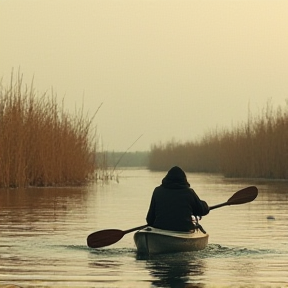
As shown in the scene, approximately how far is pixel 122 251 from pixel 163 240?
108 cm

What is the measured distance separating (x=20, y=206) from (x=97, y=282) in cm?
1054

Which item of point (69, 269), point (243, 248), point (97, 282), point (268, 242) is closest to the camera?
point (97, 282)

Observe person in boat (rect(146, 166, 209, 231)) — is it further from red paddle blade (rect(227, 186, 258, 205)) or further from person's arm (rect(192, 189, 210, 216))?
red paddle blade (rect(227, 186, 258, 205))

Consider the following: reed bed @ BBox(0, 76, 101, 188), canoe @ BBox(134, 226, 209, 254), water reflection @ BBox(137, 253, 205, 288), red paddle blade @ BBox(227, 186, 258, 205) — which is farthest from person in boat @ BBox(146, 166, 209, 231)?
reed bed @ BBox(0, 76, 101, 188)

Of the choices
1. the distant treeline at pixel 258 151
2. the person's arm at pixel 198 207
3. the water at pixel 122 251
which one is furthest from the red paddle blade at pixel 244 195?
the distant treeline at pixel 258 151

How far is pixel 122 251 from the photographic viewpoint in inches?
423

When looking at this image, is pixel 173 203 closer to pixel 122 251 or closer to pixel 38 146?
pixel 122 251

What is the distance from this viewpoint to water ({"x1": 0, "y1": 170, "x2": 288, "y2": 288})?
795cm

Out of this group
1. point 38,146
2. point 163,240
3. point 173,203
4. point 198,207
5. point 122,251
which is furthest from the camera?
point 38,146

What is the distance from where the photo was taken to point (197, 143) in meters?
50.1

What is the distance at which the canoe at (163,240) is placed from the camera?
384 inches

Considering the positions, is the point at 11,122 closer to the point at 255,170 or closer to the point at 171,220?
the point at 255,170

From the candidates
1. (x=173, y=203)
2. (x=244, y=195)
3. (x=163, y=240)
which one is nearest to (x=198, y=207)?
(x=173, y=203)

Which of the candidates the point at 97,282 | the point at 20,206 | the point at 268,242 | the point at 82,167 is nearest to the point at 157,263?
the point at 97,282
